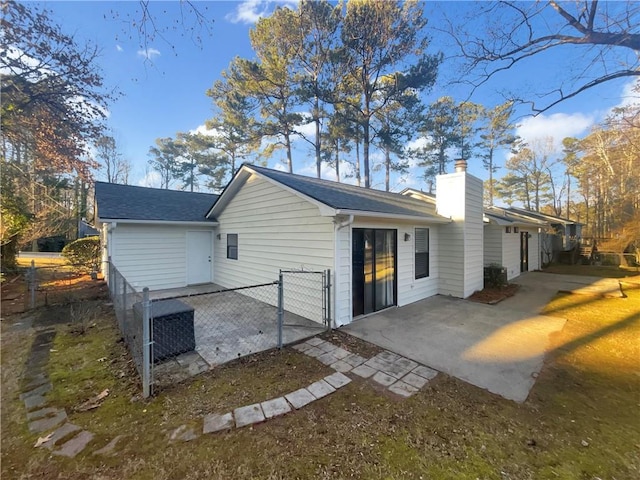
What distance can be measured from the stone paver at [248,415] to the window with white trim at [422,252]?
5905 millimetres

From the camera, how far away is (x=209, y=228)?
34.1 ft

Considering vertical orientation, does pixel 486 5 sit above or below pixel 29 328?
above

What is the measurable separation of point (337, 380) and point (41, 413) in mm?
3352

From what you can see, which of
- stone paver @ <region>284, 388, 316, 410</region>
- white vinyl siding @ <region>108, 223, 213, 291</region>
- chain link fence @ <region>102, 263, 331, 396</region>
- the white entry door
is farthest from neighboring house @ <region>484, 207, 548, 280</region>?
white vinyl siding @ <region>108, 223, 213, 291</region>

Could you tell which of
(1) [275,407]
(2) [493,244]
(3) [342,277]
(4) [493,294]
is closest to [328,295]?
(3) [342,277]

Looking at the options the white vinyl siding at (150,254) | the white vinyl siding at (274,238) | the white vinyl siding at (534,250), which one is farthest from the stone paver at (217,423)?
the white vinyl siding at (534,250)

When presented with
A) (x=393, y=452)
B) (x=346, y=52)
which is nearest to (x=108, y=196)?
(x=393, y=452)

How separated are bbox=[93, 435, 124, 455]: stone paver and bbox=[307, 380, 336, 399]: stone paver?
6.45ft

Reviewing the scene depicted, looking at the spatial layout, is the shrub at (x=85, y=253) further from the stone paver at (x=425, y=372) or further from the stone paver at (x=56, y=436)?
the stone paver at (x=425, y=372)

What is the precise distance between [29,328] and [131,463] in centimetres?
553

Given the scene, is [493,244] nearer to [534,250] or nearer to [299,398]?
[534,250]

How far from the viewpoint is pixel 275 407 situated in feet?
9.90

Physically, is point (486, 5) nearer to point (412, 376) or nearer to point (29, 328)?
point (412, 376)

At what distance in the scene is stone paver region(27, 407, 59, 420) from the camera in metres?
2.89
